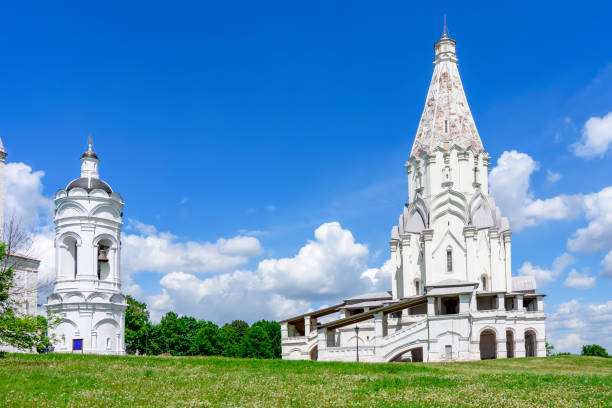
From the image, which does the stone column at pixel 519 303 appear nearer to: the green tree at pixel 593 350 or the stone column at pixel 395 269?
the stone column at pixel 395 269

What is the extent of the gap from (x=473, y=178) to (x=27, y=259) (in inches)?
1389

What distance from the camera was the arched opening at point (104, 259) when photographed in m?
42.6

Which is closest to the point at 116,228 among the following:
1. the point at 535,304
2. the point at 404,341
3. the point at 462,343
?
the point at 404,341

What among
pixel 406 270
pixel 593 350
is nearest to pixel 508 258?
pixel 406 270

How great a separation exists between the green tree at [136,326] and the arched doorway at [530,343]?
36.7 metres

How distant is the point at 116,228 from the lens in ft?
141

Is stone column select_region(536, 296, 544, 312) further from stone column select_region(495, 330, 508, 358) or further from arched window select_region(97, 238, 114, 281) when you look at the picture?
arched window select_region(97, 238, 114, 281)

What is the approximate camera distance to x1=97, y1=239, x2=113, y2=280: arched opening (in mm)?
42625

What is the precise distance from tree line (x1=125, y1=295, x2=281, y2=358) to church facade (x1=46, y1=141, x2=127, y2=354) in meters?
25.7

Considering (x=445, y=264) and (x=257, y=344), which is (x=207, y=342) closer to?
(x=257, y=344)

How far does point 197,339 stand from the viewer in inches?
2817

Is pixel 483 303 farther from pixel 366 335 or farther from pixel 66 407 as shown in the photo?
pixel 66 407

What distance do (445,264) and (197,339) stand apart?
1235 inches

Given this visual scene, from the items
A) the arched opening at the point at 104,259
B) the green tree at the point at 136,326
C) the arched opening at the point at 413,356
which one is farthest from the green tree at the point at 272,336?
the arched opening at the point at 104,259
